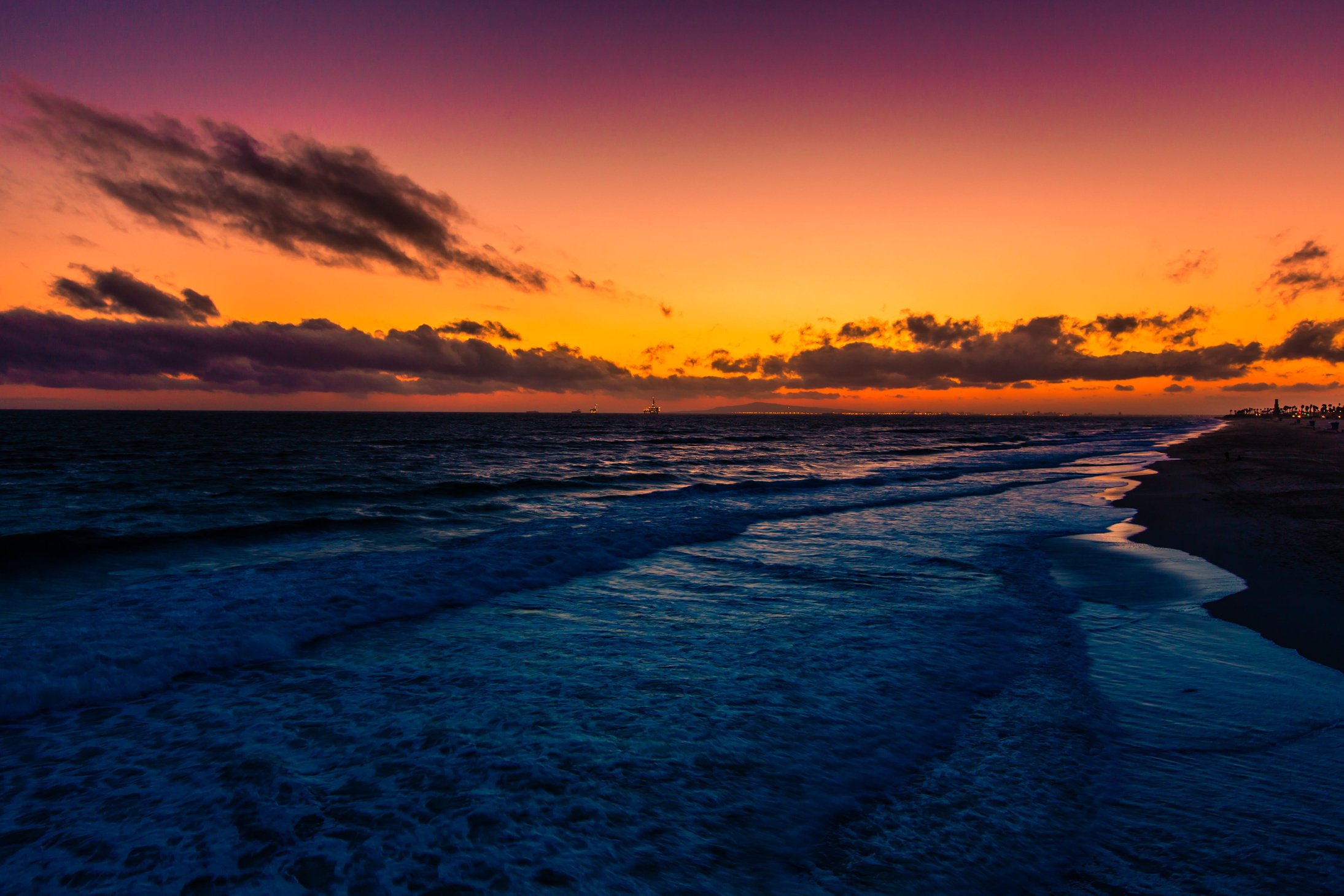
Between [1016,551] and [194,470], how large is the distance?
4184 cm

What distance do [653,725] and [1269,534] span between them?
680 inches

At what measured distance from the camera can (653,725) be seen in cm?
593

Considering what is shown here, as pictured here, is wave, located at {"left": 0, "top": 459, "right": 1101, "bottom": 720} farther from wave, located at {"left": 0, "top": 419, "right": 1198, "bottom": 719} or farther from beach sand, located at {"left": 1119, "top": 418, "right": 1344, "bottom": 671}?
beach sand, located at {"left": 1119, "top": 418, "right": 1344, "bottom": 671}

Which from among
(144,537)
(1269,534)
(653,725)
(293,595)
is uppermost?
(1269,534)

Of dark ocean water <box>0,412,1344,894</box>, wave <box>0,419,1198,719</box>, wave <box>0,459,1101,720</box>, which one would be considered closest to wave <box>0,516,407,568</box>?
wave <box>0,419,1198,719</box>

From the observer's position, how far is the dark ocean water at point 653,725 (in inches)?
160

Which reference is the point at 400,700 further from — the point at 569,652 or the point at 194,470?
the point at 194,470

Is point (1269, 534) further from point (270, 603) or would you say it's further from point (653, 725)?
point (270, 603)

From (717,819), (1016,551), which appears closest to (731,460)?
(1016,551)

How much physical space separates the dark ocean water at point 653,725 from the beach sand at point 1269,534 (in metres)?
0.75

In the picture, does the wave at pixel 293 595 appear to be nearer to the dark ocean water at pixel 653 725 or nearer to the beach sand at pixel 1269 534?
the dark ocean water at pixel 653 725

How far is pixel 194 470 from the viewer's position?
34.8 m

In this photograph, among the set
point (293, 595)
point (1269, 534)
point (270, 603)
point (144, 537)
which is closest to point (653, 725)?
point (270, 603)

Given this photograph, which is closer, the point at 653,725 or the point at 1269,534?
the point at 653,725
